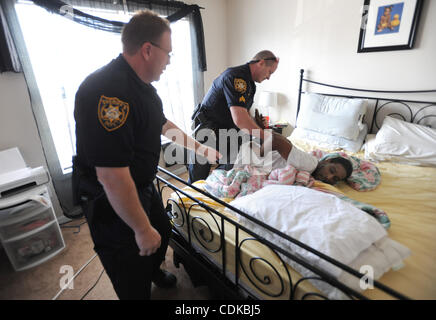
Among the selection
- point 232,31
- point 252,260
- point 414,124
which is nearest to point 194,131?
point 252,260

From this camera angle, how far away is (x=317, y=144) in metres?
2.52

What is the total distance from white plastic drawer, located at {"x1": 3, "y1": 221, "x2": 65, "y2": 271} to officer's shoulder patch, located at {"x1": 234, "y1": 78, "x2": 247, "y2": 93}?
1.91 meters

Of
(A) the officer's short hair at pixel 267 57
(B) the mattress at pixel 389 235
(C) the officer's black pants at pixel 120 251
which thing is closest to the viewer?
(B) the mattress at pixel 389 235

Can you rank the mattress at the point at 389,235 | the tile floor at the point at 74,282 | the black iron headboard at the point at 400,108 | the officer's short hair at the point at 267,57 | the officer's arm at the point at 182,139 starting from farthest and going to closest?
the black iron headboard at the point at 400,108
the officer's short hair at the point at 267,57
the tile floor at the point at 74,282
the officer's arm at the point at 182,139
the mattress at the point at 389,235

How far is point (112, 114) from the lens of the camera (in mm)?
809

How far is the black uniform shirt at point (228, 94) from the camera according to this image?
1.74 m

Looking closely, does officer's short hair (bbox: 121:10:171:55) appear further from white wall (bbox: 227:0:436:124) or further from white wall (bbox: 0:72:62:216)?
white wall (bbox: 227:0:436:124)

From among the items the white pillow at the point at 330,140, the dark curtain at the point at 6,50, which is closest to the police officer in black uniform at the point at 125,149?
the dark curtain at the point at 6,50

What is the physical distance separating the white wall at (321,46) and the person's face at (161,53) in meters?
2.38

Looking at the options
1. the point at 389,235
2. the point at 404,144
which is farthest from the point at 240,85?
the point at 404,144

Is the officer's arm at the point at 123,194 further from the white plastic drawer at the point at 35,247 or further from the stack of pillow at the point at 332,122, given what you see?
the stack of pillow at the point at 332,122

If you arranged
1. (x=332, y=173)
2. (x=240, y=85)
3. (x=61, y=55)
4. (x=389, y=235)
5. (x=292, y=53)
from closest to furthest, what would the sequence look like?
(x=389, y=235), (x=332, y=173), (x=240, y=85), (x=61, y=55), (x=292, y=53)

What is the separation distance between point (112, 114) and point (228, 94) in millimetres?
1120

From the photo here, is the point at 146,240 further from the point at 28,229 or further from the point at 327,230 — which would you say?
the point at 28,229
